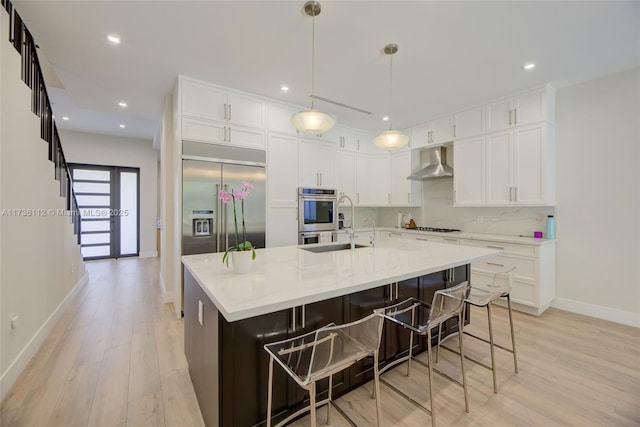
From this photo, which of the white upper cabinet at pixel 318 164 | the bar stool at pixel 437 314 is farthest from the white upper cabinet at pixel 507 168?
the bar stool at pixel 437 314

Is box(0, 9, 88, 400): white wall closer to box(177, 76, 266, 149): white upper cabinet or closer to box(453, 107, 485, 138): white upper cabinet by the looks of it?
box(177, 76, 266, 149): white upper cabinet

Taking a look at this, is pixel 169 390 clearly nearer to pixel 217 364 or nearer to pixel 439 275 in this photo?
pixel 217 364

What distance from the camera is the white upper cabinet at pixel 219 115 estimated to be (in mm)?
3125

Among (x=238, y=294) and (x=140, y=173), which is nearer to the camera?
(x=238, y=294)

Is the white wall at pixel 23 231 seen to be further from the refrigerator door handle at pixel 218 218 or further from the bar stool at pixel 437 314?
the bar stool at pixel 437 314

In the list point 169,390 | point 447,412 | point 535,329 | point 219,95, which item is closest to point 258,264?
point 169,390

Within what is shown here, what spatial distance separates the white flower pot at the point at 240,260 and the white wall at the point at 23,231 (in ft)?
5.56

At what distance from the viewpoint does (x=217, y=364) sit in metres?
1.32

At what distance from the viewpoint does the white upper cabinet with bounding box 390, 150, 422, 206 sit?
4.94 meters

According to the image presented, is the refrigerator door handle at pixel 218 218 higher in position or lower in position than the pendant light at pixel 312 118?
lower

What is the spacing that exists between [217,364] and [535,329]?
3259mm

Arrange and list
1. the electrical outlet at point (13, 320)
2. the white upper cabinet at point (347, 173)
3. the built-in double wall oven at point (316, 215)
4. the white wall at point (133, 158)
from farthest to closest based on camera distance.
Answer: the white wall at point (133, 158), the white upper cabinet at point (347, 173), the built-in double wall oven at point (316, 215), the electrical outlet at point (13, 320)

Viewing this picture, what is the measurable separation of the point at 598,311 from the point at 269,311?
4.13 meters

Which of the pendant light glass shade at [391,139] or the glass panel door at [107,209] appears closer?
the pendant light glass shade at [391,139]
